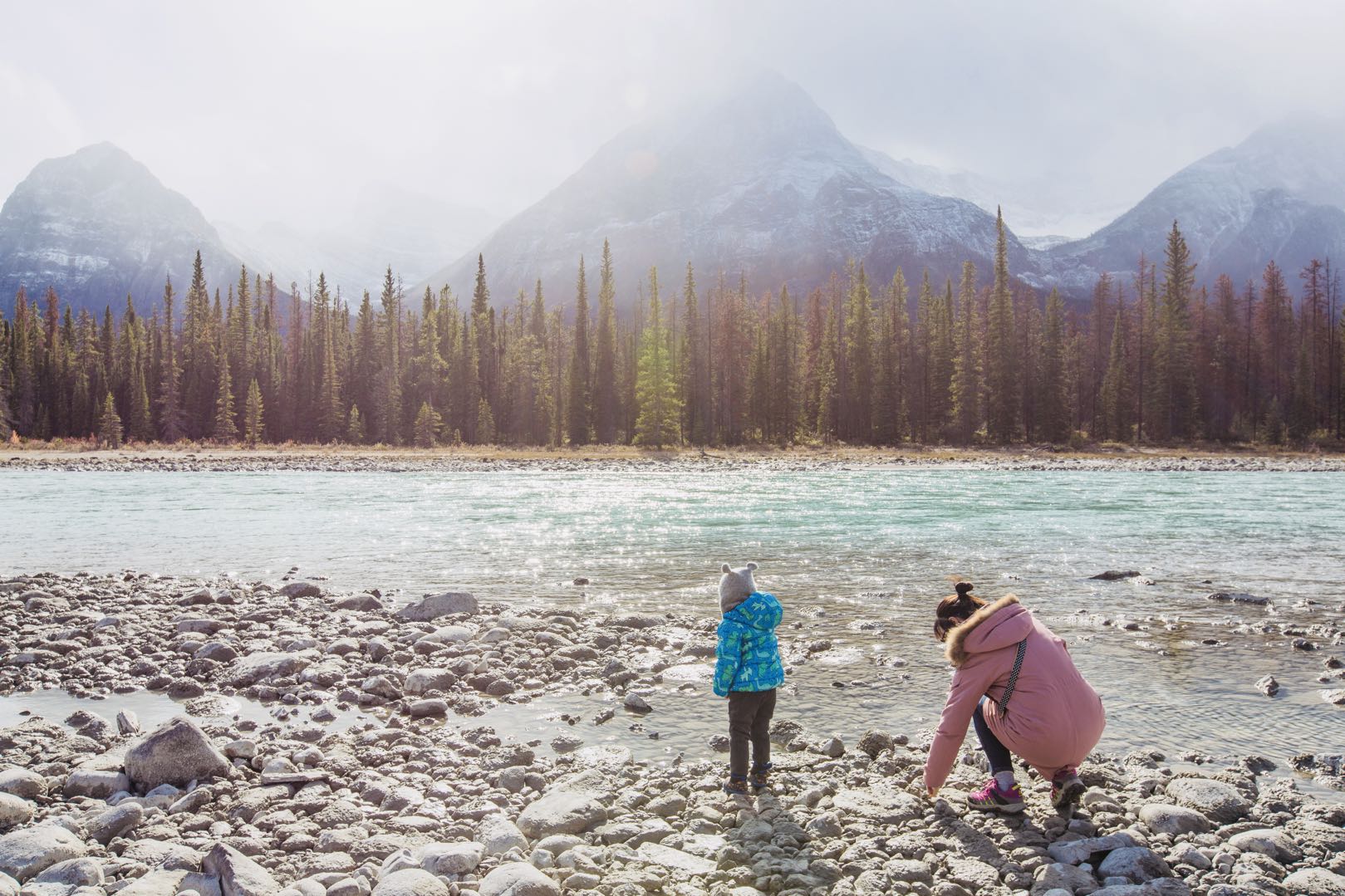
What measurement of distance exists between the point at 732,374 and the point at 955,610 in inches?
2684

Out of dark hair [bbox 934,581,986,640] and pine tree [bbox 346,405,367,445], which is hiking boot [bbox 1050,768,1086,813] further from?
pine tree [bbox 346,405,367,445]

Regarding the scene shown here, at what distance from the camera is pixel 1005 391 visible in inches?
2566

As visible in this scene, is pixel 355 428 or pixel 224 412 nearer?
pixel 224 412

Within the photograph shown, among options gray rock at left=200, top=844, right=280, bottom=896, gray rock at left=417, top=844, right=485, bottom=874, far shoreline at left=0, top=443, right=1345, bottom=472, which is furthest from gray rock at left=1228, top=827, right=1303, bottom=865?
far shoreline at left=0, top=443, right=1345, bottom=472

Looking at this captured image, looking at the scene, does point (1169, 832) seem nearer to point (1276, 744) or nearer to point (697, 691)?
point (1276, 744)

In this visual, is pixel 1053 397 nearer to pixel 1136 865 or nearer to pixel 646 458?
pixel 646 458

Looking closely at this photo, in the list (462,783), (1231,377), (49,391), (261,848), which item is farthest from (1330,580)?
(49,391)

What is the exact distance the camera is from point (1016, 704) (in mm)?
4926

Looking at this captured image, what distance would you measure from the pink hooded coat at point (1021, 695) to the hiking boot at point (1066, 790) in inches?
1.8

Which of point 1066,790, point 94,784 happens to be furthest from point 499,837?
point 1066,790

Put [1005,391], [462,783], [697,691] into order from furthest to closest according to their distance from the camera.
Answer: [1005,391] → [697,691] → [462,783]

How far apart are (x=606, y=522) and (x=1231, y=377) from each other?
73.1 meters

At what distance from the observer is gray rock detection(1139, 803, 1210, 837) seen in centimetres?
466

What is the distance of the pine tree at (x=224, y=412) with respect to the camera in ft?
237
